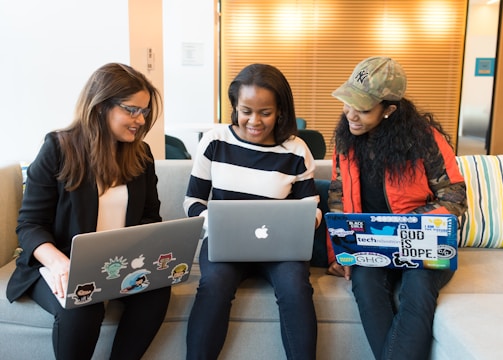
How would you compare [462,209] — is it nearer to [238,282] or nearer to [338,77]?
[238,282]

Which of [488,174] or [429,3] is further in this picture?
[429,3]

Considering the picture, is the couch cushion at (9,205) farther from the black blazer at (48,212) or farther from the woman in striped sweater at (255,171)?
the woman in striped sweater at (255,171)

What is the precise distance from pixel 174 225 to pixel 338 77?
4.68m

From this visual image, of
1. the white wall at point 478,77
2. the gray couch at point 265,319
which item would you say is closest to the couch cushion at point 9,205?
the gray couch at point 265,319

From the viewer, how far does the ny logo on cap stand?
1726mm

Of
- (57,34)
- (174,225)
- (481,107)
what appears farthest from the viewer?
(481,107)

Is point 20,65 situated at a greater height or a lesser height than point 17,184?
greater

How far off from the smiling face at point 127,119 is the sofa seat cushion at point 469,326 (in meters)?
1.08

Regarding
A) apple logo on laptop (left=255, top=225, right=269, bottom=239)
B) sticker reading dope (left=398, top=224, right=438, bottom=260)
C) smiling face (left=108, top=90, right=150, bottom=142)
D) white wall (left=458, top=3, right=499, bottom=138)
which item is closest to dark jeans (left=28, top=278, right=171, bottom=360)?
apple logo on laptop (left=255, top=225, right=269, bottom=239)

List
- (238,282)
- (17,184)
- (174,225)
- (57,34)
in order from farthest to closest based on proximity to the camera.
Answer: (57,34), (17,184), (238,282), (174,225)

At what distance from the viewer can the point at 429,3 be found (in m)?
5.50

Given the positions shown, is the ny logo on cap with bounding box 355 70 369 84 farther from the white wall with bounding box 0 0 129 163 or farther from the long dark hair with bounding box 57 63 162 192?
the white wall with bounding box 0 0 129 163

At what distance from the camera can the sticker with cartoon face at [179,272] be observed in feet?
4.94

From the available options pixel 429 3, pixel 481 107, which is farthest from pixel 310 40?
pixel 481 107
